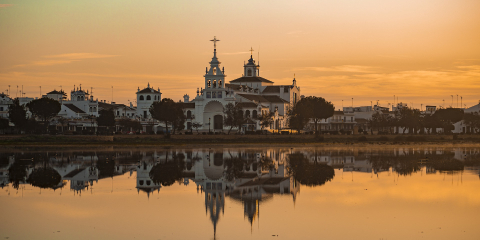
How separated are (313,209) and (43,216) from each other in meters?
9.82

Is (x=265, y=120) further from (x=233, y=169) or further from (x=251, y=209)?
(x=251, y=209)

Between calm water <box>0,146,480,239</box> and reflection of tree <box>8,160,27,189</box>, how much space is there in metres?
0.06

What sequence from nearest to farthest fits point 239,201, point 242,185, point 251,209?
point 251,209, point 239,201, point 242,185

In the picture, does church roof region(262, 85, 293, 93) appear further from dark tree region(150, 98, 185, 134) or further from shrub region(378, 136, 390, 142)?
shrub region(378, 136, 390, 142)

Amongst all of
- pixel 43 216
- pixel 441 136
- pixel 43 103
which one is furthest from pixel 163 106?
pixel 43 216

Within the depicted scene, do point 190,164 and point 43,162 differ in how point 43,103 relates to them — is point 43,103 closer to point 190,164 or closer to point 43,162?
point 43,162

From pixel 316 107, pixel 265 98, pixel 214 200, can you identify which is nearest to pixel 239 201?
pixel 214 200

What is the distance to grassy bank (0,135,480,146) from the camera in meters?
63.2

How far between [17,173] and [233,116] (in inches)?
2147

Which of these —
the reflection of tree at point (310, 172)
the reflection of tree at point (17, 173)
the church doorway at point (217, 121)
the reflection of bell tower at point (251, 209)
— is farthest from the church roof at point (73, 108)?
the reflection of bell tower at point (251, 209)

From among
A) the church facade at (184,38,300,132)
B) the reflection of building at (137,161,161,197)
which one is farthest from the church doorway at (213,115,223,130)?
the reflection of building at (137,161,161,197)

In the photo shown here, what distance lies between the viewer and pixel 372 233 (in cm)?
1830

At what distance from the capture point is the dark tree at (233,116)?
8631cm

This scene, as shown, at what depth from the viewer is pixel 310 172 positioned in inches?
1425
